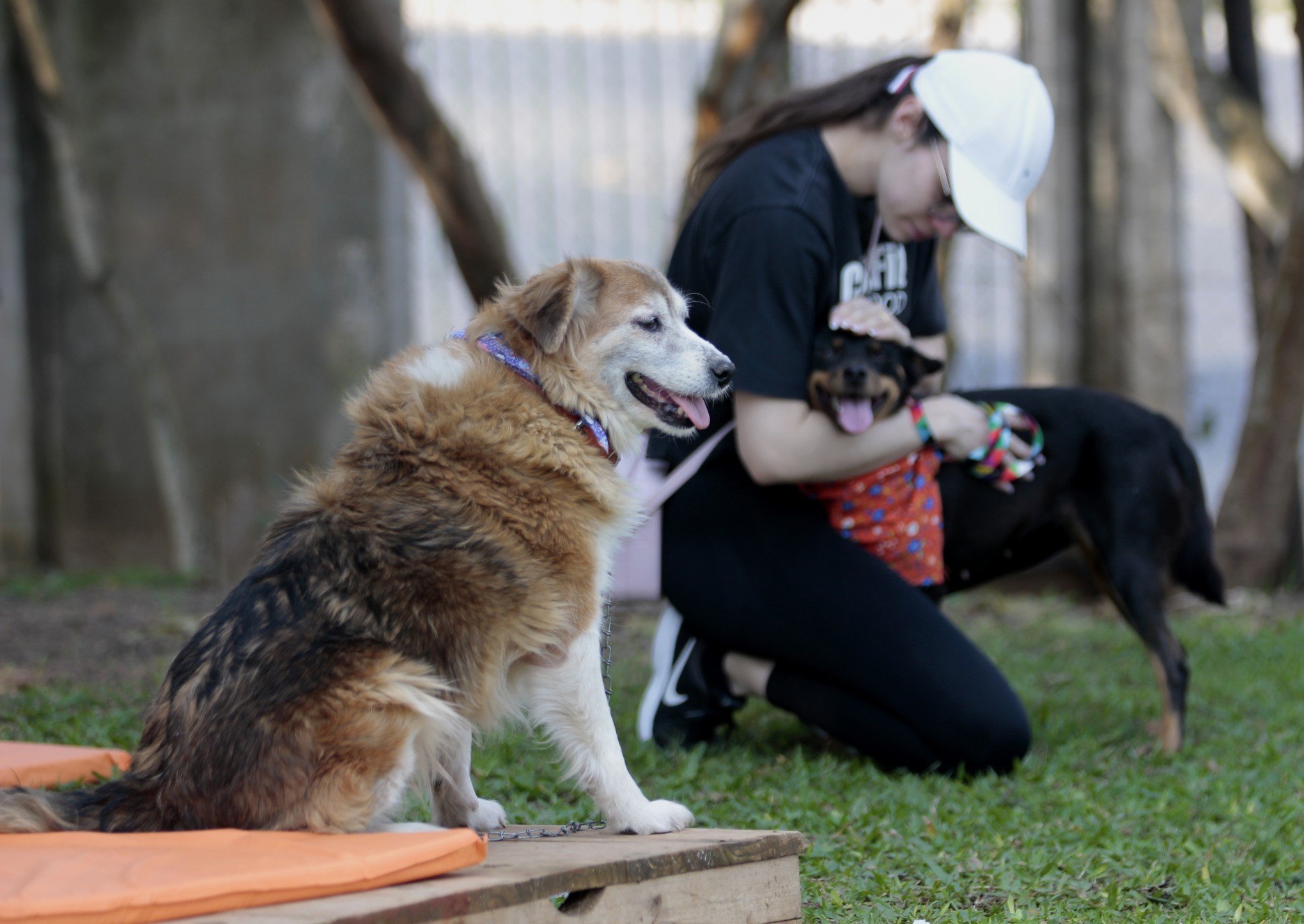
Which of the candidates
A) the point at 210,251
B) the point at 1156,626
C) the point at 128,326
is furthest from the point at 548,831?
the point at 210,251

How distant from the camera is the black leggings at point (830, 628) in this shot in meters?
3.40

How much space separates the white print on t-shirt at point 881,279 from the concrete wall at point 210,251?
5.16 metres

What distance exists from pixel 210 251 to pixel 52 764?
620 cm

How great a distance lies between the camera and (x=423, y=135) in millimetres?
5633

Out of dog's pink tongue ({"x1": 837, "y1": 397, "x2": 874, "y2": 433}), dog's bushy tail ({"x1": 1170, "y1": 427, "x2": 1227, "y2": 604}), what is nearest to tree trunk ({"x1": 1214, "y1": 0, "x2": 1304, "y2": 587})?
dog's bushy tail ({"x1": 1170, "y1": 427, "x2": 1227, "y2": 604})

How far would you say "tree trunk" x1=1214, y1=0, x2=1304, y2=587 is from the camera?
6395mm

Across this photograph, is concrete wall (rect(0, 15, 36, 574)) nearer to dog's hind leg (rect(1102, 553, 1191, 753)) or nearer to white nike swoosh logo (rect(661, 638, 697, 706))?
white nike swoosh logo (rect(661, 638, 697, 706))

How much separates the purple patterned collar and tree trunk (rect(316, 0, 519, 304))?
9.20 ft

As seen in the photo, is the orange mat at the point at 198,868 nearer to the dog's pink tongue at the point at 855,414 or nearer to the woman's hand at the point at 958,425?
the dog's pink tongue at the point at 855,414

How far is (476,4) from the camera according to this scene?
832 cm

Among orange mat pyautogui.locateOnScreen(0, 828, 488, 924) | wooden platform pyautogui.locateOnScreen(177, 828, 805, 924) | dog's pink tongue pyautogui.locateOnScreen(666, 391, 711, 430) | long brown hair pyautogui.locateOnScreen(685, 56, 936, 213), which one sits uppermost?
long brown hair pyautogui.locateOnScreen(685, 56, 936, 213)

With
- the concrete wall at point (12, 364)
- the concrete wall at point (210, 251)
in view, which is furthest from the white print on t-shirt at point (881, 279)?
the concrete wall at point (12, 364)

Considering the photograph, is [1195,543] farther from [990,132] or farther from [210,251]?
[210,251]

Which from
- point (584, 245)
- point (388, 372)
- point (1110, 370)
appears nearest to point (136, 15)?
point (584, 245)
